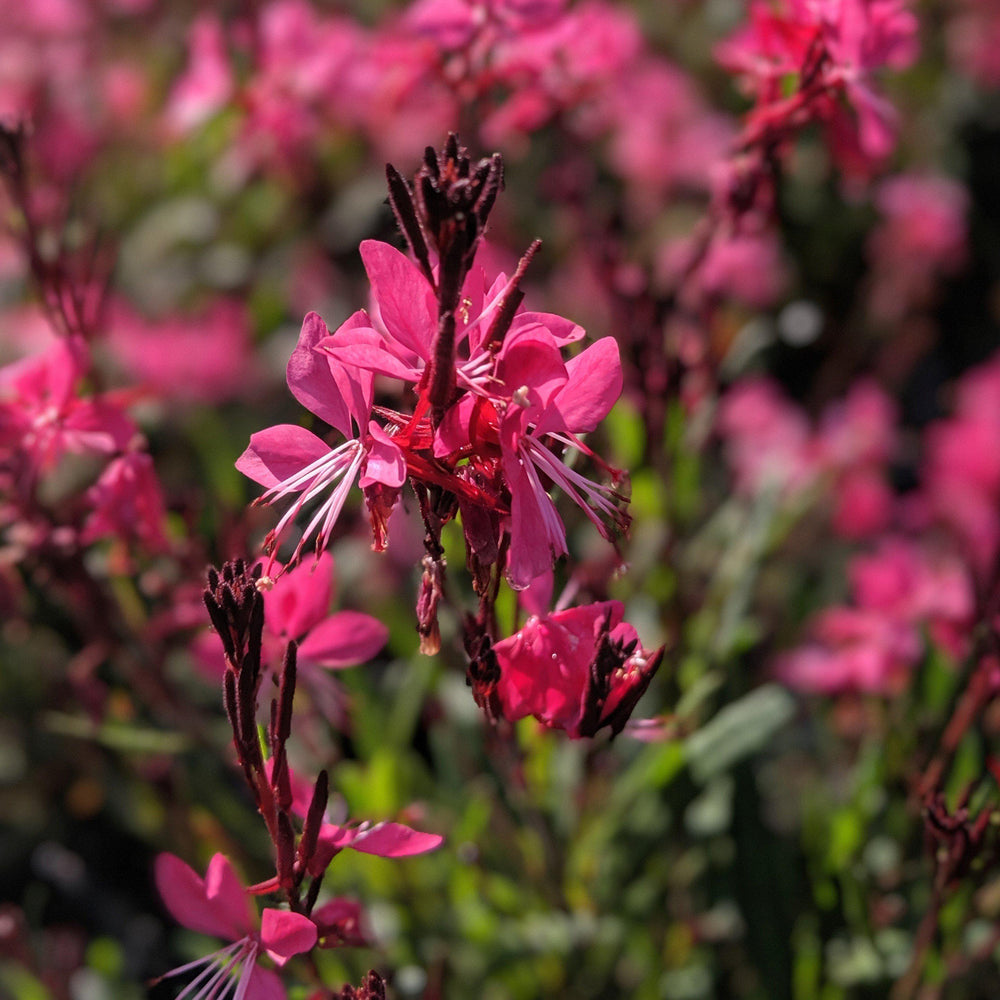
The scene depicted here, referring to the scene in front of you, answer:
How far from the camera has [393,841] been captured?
23.5 inches

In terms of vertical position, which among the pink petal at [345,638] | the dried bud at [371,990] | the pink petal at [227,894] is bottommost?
the dried bud at [371,990]

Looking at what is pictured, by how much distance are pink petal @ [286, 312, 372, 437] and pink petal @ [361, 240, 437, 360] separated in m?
0.03

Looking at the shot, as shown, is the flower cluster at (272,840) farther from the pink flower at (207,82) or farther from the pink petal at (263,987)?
the pink flower at (207,82)

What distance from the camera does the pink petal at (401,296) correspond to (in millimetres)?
551

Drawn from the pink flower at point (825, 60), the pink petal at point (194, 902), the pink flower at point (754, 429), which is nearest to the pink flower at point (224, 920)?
the pink petal at point (194, 902)

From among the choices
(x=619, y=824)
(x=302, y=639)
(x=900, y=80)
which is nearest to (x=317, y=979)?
(x=302, y=639)

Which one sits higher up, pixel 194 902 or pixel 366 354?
pixel 366 354

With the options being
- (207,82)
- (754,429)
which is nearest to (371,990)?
(207,82)

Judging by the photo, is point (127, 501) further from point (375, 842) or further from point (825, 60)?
point (825, 60)

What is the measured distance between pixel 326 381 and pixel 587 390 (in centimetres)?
16

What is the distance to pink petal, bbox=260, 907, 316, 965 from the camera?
1.83 ft

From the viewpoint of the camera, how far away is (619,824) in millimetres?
1202

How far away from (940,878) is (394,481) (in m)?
0.56

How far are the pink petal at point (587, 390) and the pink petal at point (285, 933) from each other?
312mm
